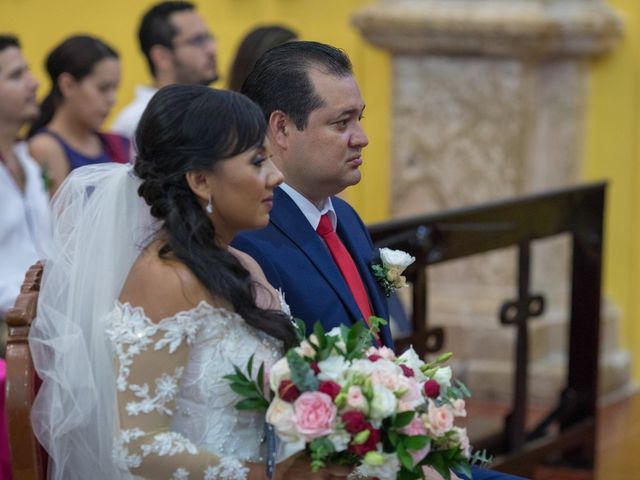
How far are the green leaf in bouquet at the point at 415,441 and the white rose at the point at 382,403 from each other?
0.20 ft

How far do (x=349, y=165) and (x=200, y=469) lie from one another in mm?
814

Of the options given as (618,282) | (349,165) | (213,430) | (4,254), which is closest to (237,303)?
(213,430)

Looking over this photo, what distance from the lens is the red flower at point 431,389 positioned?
2.34 metres

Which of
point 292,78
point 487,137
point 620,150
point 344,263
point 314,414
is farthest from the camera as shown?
point 620,150

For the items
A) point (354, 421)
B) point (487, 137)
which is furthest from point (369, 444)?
point (487, 137)

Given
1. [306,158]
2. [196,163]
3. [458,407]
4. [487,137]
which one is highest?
[196,163]

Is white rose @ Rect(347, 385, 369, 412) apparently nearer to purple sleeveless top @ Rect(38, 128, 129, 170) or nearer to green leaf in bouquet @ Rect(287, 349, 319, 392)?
green leaf in bouquet @ Rect(287, 349, 319, 392)

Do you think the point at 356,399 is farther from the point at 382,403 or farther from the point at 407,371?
the point at 407,371

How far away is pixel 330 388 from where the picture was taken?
7.29ft

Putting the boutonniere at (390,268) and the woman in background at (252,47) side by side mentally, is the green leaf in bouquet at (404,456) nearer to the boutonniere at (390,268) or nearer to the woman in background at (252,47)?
the boutonniere at (390,268)

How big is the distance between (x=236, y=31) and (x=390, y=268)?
165 inches

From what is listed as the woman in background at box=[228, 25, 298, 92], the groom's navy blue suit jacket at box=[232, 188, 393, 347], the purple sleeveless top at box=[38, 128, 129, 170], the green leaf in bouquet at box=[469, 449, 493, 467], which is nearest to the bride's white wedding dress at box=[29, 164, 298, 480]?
the groom's navy blue suit jacket at box=[232, 188, 393, 347]

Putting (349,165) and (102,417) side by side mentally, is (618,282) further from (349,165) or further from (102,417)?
(102,417)

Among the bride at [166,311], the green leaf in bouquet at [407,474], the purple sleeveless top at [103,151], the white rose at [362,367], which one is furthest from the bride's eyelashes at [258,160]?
the purple sleeveless top at [103,151]
